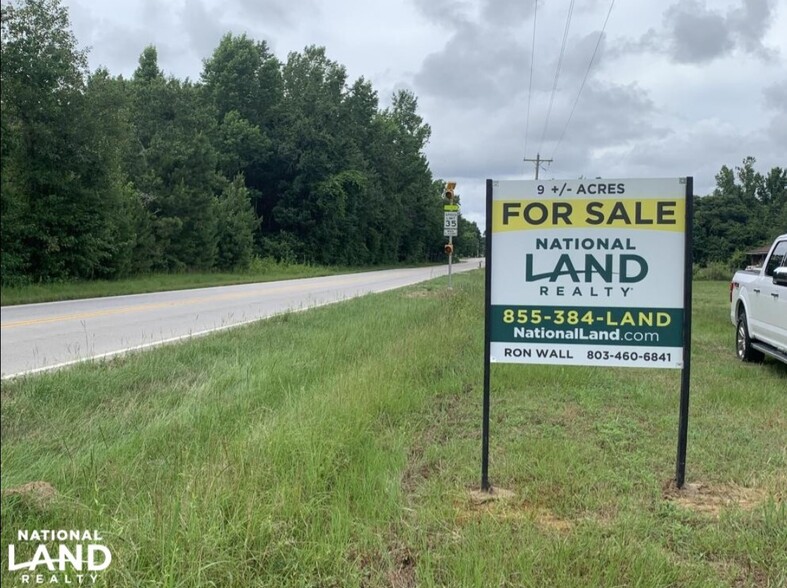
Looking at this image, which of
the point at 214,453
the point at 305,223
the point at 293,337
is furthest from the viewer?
the point at 305,223

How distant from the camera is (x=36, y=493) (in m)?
2.57

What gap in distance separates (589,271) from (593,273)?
0.10 ft

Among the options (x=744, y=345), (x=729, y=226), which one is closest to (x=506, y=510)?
(x=744, y=345)

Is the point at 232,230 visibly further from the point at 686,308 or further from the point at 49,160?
the point at 49,160

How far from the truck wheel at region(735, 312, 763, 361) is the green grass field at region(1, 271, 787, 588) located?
229cm

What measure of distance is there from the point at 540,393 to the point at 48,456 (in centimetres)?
451

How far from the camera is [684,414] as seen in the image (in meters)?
4.21

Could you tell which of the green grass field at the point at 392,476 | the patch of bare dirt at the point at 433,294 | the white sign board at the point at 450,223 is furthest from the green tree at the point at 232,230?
the green grass field at the point at 392,476

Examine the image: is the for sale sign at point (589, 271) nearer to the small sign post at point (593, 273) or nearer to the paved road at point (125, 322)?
the small sign post at point (593, 273)

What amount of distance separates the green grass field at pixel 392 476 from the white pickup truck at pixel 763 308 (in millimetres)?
1224

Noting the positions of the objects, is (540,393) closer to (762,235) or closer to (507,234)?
(507,234)

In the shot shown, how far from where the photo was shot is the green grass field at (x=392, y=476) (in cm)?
286

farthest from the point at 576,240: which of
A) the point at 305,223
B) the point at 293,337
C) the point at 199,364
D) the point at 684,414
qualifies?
the point at 305,223

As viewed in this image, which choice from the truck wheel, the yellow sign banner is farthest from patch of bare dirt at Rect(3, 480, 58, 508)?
the truck wheel
